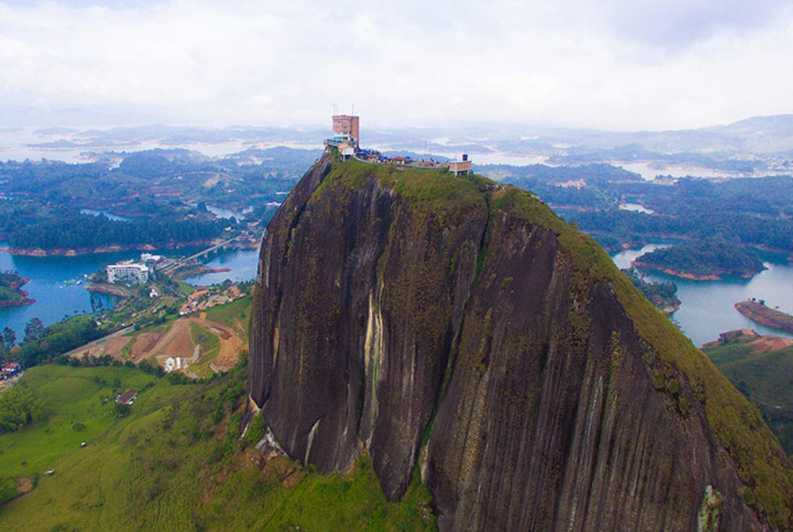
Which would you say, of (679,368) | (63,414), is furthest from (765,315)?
(63,414)

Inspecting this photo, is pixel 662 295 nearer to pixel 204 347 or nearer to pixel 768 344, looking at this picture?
pixel 768 344

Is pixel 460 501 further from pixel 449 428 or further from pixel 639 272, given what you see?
pixel 639 272

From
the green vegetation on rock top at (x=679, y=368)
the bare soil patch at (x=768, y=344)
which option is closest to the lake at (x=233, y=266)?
the green vegetation on rock top at (x=679, y=368)

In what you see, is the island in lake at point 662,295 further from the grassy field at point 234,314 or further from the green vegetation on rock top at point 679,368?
the green vegetation on rock top at point 679,368

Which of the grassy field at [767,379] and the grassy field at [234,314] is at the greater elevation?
the grassy field at [767,379]

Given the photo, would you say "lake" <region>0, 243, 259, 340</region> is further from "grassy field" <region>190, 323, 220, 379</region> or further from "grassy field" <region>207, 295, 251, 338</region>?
"grassy field" <region>190, 323, 220, 379</region>

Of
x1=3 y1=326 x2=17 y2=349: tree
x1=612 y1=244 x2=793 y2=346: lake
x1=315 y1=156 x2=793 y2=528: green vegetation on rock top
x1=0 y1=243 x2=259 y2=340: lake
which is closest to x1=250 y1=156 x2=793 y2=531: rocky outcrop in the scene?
x1=315 y1=156 x2=793 y2=528: green vegetation on rock top
